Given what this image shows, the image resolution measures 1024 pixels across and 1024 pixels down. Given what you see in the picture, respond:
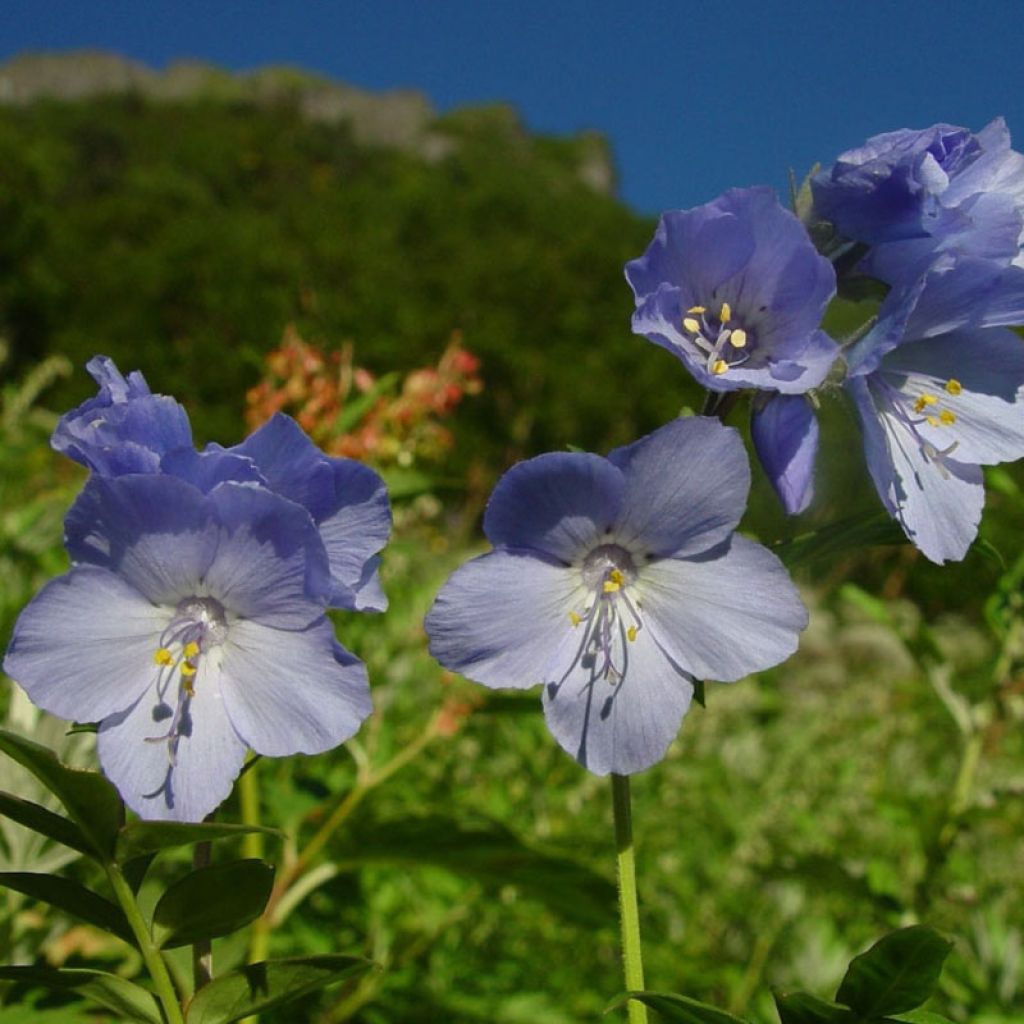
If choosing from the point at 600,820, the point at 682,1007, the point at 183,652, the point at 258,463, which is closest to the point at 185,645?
the point at 183,652

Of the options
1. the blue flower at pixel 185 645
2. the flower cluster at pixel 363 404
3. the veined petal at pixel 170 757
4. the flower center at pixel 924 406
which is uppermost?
the flower cluster at pixel 363 404

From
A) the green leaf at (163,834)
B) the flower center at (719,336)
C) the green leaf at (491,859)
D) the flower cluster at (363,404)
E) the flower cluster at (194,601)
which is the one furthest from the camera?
the flower cluster at (363,404)

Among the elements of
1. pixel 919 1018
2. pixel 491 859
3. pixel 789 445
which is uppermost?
pixel 789 445

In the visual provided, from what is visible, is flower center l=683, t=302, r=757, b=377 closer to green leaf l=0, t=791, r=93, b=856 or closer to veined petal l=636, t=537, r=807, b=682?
veined petal l=636, t=537, r=807, b=682

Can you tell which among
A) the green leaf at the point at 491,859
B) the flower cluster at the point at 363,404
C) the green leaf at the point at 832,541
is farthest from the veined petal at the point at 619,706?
the flower cluster at the point at 363,404

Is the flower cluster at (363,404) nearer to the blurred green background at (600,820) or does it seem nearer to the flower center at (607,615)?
the blurred green background at (600,820)

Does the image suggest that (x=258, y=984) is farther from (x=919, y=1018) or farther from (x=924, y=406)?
(x=924, y=406)
